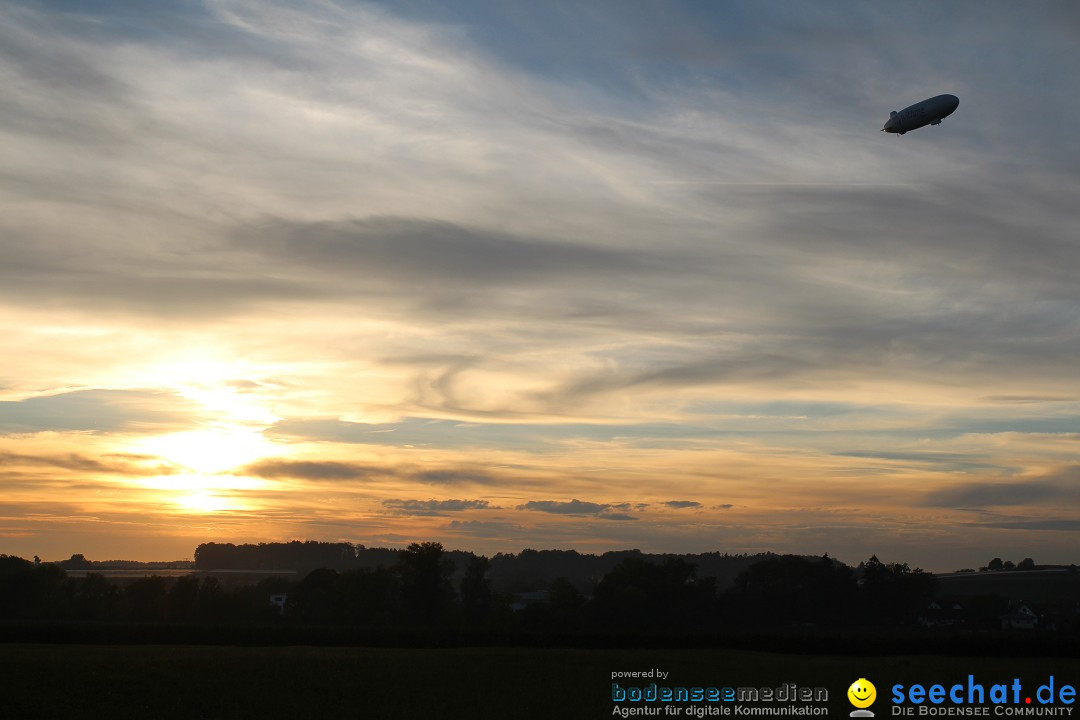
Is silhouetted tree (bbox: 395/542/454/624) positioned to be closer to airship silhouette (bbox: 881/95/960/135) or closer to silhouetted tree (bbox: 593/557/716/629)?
silhouetted tree (bbox: 593/557/716/629)

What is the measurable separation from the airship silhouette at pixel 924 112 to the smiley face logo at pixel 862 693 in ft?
183

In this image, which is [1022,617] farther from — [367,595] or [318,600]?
[318,600]

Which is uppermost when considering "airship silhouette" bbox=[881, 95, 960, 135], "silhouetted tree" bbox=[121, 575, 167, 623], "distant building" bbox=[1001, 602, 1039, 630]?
"airship silhouette" bbox=[881, 95, 960, 135]


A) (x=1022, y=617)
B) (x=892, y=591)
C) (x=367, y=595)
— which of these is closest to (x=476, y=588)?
(x=367, y=595)

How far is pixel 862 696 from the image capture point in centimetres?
6169

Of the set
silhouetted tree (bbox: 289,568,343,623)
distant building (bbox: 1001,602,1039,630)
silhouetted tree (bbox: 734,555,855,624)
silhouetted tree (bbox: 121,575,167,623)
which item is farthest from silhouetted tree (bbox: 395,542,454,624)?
distant building (bbox: 1001,602,1039,630)

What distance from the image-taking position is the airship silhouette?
91875 mm

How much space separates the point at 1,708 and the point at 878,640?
81.2 m

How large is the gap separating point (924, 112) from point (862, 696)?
59250 mm

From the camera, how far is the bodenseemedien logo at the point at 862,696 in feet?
187

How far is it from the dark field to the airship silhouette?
2061 inches

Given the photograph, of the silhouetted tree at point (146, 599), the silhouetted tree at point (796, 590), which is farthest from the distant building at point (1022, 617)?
the silhouetted tree at point (146, 599)

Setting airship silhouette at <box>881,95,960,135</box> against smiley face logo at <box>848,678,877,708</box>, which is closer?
smiley face logo at <box>848,678,877,708</box>

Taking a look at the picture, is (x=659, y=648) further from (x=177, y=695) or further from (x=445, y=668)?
(x=177, y=695)
